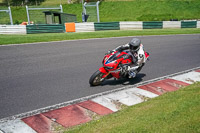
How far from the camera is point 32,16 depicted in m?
24.2

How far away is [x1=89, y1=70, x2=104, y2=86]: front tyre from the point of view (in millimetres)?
6878

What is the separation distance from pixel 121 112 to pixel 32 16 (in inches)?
855

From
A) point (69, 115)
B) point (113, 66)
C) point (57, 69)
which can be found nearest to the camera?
point (69, 115)

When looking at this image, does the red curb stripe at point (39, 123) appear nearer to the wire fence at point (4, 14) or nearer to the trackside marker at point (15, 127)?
the trackside marker at point (15, 127)

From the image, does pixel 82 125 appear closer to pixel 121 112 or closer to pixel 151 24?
pixel 121 112

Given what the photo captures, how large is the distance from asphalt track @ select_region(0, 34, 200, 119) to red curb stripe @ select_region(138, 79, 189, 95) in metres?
0.68

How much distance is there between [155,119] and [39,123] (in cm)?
243

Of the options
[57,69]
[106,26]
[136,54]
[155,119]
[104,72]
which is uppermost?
[106,26]

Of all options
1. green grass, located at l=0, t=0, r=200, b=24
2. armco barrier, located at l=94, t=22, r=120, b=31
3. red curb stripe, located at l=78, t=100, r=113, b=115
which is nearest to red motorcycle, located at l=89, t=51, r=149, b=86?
red curb stripe, located at l=78, t=100, r=113, b=115

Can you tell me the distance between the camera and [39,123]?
4695 mm

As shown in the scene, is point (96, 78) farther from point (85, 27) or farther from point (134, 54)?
point (85, 27)

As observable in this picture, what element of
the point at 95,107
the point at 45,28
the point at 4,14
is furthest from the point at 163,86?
the point at 4,14

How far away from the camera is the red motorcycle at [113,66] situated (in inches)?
264

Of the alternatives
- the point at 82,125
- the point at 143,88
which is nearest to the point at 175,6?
the point at 143,88
